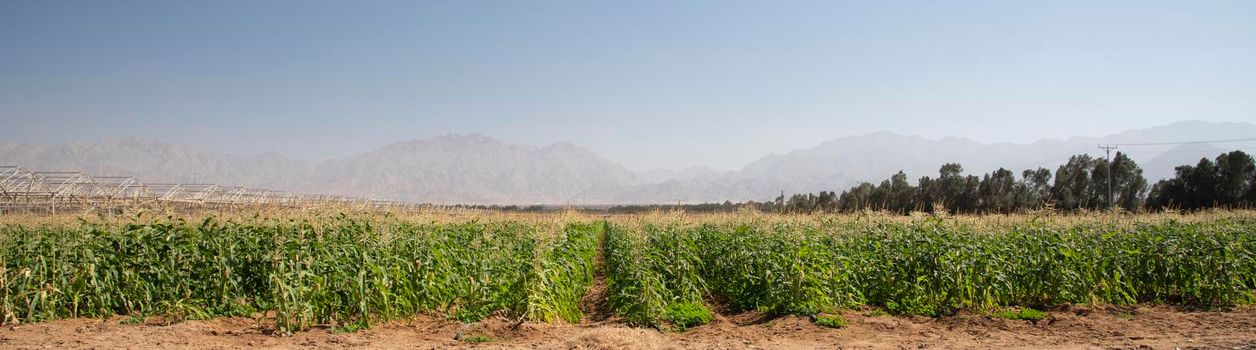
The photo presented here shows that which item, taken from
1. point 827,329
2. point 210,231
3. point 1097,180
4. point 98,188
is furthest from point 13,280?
point 1097,180

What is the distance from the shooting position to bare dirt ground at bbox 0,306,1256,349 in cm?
823

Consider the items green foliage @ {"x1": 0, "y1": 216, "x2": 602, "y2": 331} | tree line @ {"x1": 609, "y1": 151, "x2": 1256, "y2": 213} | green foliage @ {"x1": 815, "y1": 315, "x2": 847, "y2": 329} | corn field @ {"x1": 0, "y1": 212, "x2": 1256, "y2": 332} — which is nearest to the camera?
green foliage @ {"x1": 0, "y1": 216, "x2": 602, "y2": 331}

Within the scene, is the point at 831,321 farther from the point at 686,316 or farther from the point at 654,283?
the point at 654,283

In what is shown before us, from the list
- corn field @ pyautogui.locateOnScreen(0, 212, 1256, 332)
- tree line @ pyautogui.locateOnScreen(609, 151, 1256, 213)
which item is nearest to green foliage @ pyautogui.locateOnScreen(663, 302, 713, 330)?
corn field @ pyautogui.locateOnScreen(0, 212, 1256, 332)

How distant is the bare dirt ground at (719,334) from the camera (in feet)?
27.0

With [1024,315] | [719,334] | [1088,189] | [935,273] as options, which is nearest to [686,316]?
[719,334]

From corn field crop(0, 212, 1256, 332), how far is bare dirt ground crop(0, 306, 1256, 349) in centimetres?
40

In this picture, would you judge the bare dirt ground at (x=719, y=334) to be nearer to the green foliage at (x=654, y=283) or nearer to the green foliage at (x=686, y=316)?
the green foliage at (x=686, y=316)

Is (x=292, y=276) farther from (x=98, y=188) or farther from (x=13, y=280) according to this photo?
(x=98, y=188)

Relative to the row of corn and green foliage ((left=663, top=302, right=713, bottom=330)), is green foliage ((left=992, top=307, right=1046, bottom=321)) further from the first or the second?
green foliage ((left=663, top=302, right=713, bottom=330))

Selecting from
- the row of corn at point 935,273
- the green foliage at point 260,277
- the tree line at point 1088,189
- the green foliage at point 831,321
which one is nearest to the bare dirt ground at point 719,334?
the green foliage at point 831,321

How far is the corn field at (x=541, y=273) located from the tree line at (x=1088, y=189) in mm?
34777

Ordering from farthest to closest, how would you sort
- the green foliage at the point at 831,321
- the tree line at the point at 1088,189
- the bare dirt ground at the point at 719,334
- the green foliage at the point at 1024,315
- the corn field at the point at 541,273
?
the tree line at the point at 1088,189 < the green foliage at the point at 1024,315 < the green foliage at the point at 831,321 < the corn field at the point at 541,273 < the bare dirt ground at the point at 719,334

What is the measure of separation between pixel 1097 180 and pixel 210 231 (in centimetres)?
6848
